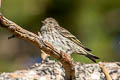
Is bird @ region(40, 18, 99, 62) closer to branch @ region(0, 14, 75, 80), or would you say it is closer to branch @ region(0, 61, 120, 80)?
branch @ region(0, 61, 120, 80)

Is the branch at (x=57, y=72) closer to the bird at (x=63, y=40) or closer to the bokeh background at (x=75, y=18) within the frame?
the bird at (x=63, y=40)

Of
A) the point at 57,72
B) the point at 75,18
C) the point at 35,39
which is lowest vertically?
the point at 35,39

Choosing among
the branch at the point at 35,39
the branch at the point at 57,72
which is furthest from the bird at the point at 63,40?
the branch at the point at 35,39

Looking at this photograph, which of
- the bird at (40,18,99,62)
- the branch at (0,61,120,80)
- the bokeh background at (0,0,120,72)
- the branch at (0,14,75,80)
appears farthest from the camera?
the bokeh background at (0,0,120,72)

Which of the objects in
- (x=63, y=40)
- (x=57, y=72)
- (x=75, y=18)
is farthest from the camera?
(x=75, y=18)

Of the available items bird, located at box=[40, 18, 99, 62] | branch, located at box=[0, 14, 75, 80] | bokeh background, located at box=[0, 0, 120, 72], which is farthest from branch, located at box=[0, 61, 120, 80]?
bokeh background, located at box=[0, 0, 120, 72]

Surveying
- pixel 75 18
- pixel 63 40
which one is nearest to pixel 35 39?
pixel 63 40

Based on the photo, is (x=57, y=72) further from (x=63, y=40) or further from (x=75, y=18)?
(x=75, y=18)

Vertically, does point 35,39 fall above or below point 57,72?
below
